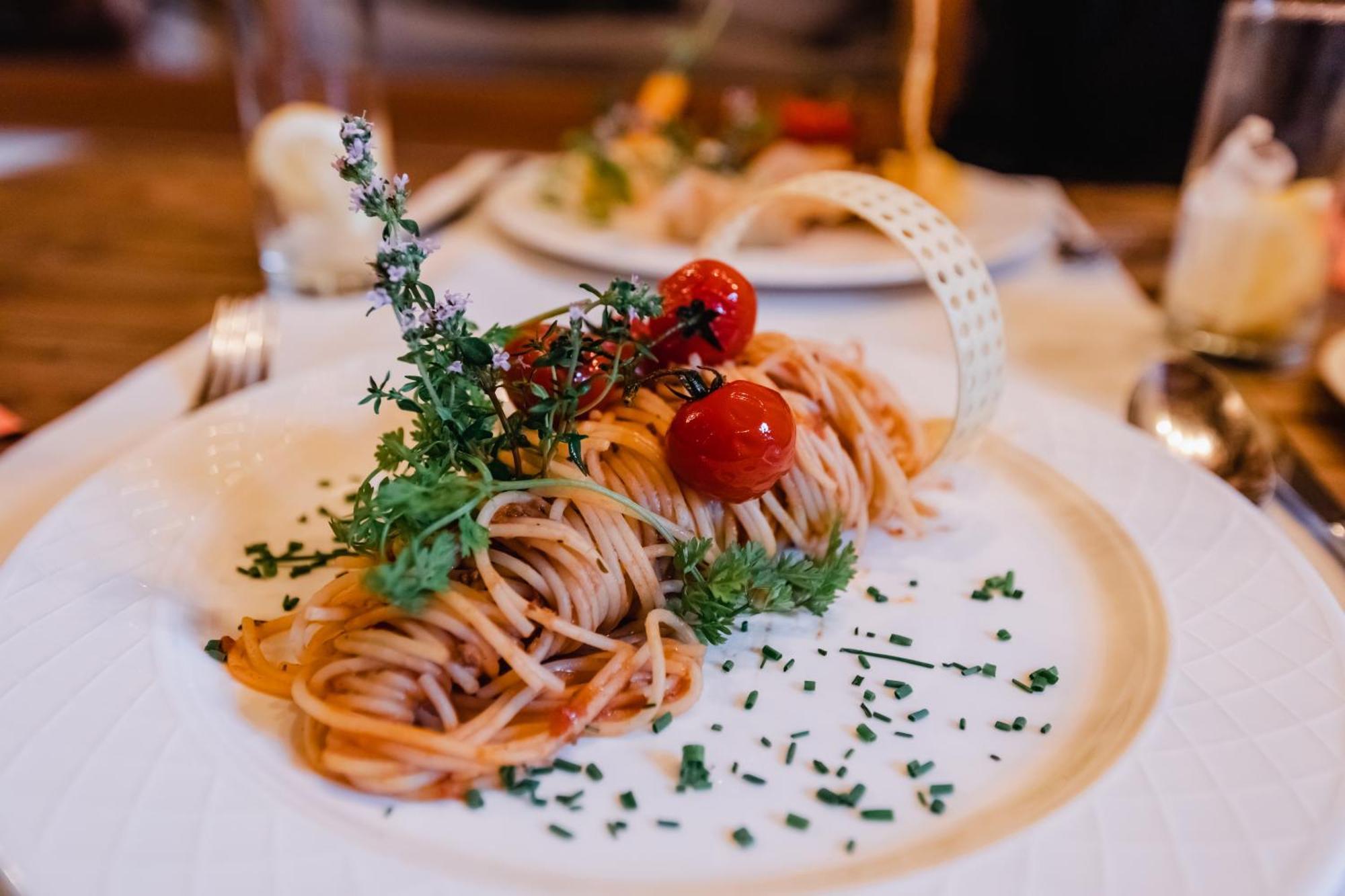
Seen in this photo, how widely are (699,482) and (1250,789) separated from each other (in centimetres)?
92

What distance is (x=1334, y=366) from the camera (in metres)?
2.71

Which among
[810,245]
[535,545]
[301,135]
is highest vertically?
[301,135]

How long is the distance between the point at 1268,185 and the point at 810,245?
4.77 feet

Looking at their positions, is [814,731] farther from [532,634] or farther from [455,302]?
[455,302]

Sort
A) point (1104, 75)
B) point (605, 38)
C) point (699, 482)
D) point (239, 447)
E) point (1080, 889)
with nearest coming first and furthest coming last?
point (1080, 889) < point (699, 482) < point (239, 447) < point (1104, 75) < point (605, 38)

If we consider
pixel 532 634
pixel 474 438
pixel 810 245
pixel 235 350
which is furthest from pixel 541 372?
pixel 810 245

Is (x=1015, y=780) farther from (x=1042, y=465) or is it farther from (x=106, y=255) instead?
Answer: (x=106, y=255)

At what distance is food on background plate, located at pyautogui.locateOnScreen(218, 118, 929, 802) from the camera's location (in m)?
1.50

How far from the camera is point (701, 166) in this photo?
4.26 m

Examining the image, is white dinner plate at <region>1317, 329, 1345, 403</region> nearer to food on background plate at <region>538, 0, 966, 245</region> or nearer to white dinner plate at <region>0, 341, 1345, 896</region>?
white dinner plate at <region>0, 341, 1345, 896</region>

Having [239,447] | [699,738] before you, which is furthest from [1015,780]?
[239,447]

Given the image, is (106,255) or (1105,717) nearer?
(1105,717)

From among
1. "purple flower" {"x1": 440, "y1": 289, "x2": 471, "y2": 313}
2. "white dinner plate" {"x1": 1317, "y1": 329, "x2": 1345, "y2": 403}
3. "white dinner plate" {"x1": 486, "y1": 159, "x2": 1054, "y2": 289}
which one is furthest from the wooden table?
"purple flower" {"x1": 440, "y1": 289, "x2": 471, "y2": 313}

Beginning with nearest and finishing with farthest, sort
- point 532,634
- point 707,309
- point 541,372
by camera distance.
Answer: point 532,634 < point 541,372 < point 707,309
